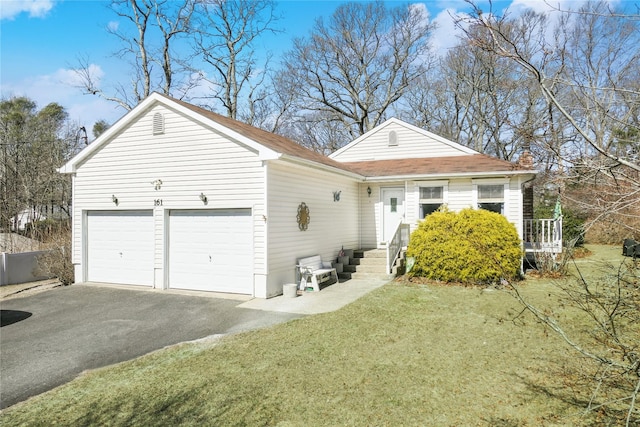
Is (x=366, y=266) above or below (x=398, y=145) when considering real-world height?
below

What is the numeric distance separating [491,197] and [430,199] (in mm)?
1925

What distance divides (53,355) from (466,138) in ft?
95.2

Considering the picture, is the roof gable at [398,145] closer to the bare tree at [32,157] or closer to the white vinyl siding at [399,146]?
the white vinyl siding at [399,146]

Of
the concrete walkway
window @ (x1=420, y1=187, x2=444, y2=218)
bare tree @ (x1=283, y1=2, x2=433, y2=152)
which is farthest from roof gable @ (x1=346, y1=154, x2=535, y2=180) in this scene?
bare tree @ (x1=283, y1=2, x2=433, y2=152)

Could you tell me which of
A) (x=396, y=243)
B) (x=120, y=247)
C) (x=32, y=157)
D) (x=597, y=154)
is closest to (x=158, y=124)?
(x=120, y=247)

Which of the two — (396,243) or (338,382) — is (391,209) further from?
(338,382)

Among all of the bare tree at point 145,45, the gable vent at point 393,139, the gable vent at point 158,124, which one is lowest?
the gable vent at point 158,124

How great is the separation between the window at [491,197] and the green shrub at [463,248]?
5.94 ft

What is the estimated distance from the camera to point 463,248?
10.1 m

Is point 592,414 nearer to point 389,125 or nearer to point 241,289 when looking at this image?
point 241,289

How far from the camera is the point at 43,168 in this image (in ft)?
70.1

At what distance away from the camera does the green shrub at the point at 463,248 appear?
32.6 ft

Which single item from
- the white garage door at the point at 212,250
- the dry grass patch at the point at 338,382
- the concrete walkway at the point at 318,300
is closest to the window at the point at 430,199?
the concrete walkway at the point at 318,300

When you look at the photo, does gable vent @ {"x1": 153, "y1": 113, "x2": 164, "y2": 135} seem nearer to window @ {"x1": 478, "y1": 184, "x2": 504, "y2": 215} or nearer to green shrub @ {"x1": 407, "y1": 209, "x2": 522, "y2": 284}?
green shrub @ {"x1": 407, "y1": 209, "x2": 522, "y2": 284}
